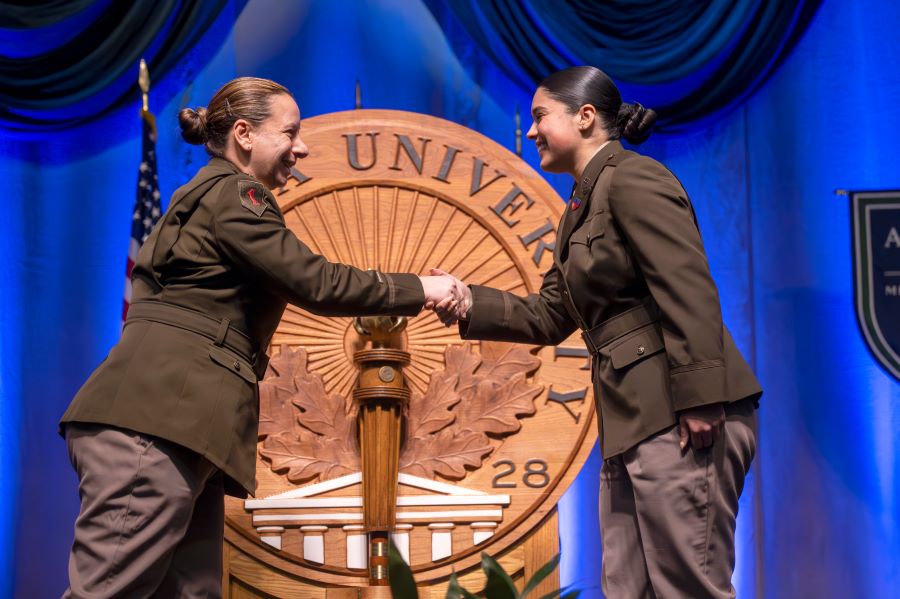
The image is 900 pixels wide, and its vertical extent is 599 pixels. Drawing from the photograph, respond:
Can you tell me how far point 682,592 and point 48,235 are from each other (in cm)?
272

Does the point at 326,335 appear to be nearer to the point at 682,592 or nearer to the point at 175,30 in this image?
the point at 175,30

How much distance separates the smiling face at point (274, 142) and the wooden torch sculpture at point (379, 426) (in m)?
0.70

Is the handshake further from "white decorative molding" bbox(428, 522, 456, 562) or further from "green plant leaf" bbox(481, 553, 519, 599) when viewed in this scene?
"green plant leaf" bbox(481, 553, 519, 599)

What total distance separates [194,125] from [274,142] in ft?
0.64

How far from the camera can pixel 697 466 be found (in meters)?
2.19

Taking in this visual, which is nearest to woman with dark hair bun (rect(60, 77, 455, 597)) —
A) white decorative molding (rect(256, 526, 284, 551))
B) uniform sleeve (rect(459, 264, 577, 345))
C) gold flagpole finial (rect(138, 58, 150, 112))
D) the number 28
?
uniform sleeve (rect(459, 264, 577, 345))

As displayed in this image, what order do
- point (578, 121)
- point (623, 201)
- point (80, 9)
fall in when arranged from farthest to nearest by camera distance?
point (80, 9) < point (578, 121) < point (623, 201)

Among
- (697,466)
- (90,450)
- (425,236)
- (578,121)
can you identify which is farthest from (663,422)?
(425,236)

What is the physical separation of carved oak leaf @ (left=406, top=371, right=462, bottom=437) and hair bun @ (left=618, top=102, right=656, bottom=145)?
3.58ft

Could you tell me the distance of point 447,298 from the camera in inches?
108

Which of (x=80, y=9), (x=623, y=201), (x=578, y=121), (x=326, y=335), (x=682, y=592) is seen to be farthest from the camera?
(x=80, y=9)

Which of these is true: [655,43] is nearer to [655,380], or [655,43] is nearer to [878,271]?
[878,271]

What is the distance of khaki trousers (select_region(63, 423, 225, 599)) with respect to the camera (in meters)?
2.15

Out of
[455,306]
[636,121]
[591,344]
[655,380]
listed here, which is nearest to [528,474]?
[455,306]
